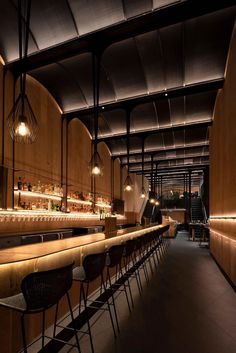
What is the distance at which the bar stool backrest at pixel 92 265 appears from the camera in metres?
2.49

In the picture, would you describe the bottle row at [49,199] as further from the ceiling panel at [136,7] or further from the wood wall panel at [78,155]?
the ceiling panel at [136,7]

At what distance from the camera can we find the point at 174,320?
308 cm

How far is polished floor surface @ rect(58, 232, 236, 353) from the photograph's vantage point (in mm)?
2490

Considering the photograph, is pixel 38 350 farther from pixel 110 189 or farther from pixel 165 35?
pixel 110 189

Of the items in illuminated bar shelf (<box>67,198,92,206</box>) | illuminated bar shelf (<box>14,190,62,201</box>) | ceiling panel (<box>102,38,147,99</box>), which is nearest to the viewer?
ceiling panel (<box>102,38,147,99</box>)

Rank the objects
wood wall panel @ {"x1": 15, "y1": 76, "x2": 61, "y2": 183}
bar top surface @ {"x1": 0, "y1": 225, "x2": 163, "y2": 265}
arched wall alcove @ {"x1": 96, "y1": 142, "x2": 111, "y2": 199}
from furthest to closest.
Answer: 1. arched wall alcove @ {"x1": 96, "y1": 142, "x2": 111, "y2": 199}
2. wood wall panel @ {"x1": 15, "y1": 76, "x2": 61, "y2": 183}
3. bar top surface @ {"x1": 0, "y1": 225, "x2": 163, "y2": 265}

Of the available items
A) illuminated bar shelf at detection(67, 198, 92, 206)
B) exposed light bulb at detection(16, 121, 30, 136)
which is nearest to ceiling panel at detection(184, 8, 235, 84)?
exposed light bulb at detection(16, 121, 30, 136)

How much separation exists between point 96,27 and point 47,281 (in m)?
4.18

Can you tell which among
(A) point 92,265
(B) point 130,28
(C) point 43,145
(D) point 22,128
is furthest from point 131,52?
(A) point 92,265

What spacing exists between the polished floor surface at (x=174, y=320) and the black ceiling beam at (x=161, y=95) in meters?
4.33

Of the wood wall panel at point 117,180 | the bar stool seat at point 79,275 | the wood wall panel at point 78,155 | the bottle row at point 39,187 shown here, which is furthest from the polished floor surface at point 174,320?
the wood wall panel at point 117,180

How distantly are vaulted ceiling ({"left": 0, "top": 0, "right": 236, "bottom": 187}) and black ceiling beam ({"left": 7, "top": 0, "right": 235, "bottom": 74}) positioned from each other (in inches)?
0.5

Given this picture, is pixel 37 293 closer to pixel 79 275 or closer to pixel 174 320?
pixel 79 275

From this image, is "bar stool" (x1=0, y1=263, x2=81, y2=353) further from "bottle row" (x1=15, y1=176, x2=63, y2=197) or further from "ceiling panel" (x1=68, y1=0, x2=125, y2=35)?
"ceiling panel" (x1=68, y1=0, x2=125, y2=35)
